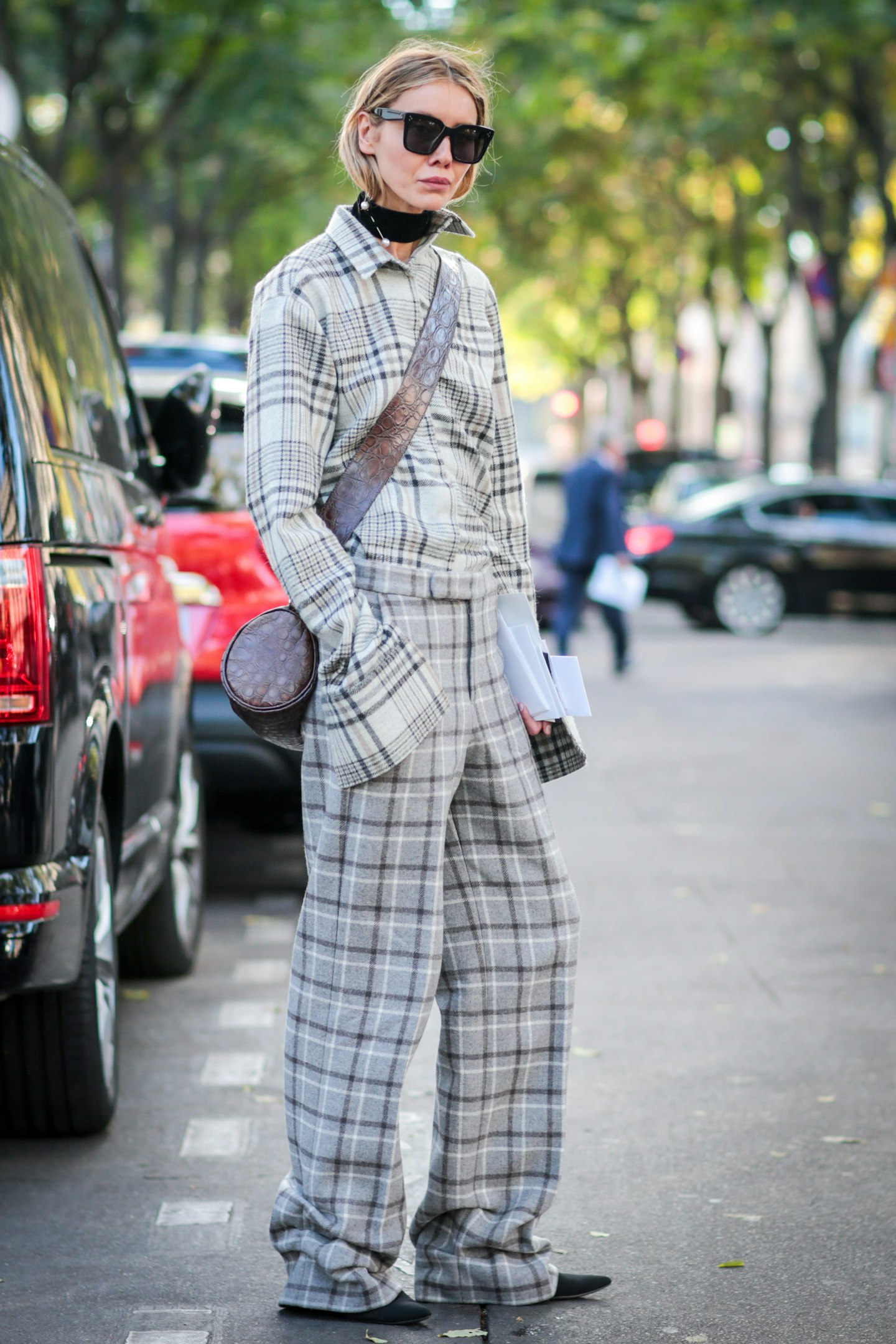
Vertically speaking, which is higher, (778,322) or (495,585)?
(778,322)

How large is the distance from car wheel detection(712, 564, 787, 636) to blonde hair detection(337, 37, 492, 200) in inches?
716

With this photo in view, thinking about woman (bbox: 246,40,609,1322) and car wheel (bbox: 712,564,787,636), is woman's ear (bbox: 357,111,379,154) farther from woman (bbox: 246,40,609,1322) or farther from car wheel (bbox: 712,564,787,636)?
car wheel (bbox: 712,564,787,636)

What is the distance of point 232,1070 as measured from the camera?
5184 mm

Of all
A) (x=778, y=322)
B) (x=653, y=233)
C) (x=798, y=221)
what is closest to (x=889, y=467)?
(x=798, y=221)

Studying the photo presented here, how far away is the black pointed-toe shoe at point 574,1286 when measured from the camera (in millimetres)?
3615

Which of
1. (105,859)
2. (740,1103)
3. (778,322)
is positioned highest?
(778,322)

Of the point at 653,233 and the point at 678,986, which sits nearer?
the point at 678,986

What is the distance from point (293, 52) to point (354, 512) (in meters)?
19.4

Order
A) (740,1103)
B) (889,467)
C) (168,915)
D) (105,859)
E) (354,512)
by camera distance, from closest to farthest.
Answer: (354,512)
(105,859)
(740,1103)
(168,915)
(889,467)

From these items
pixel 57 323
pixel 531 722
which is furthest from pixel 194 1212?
pixel 57 323

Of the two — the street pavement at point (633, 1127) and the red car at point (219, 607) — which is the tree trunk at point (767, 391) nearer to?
the street pavement at point (633, 1127)

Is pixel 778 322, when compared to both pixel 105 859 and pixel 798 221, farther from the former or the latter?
pixel 105 859

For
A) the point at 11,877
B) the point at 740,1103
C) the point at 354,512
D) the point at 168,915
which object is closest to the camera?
the point at 354,512

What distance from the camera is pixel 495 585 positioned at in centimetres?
355
